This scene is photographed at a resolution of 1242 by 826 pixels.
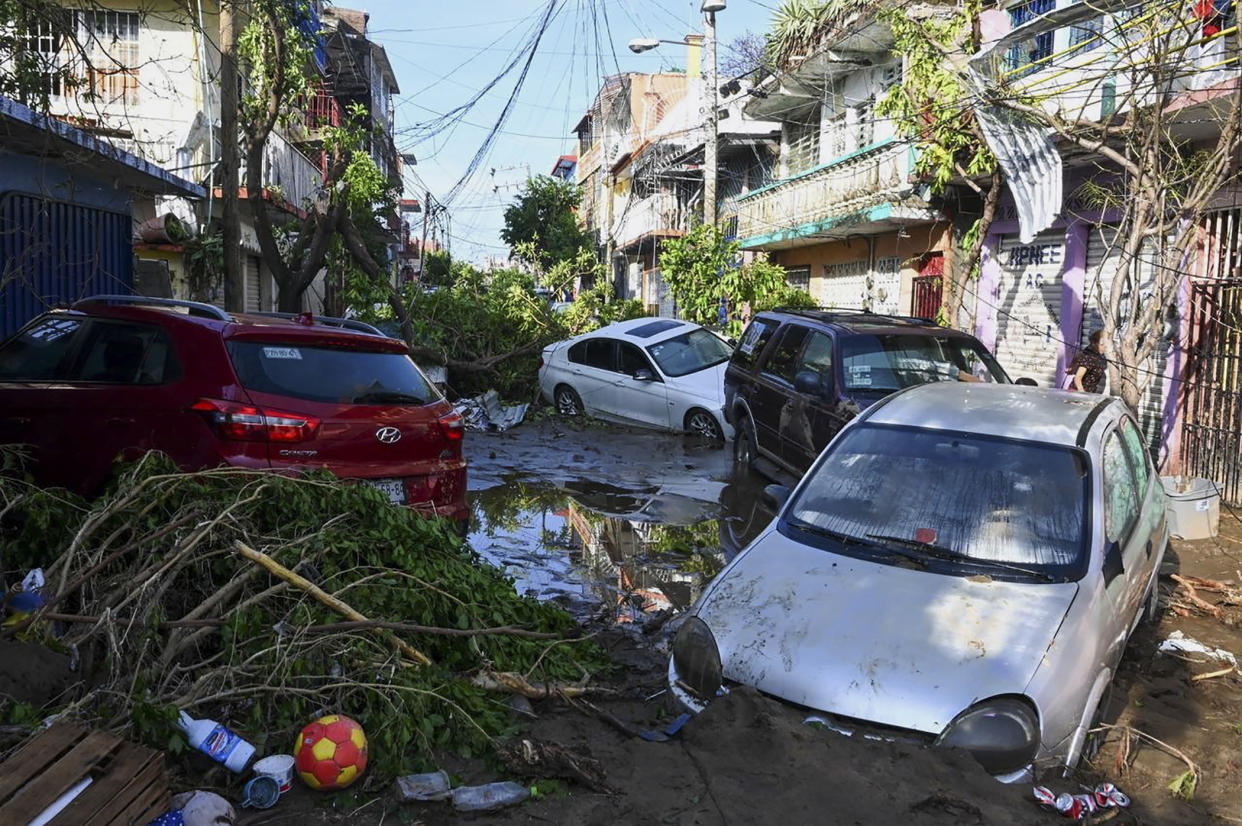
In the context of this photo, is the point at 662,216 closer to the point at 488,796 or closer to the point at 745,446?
the point at 745,446

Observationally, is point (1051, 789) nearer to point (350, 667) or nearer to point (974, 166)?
point (350, 667)

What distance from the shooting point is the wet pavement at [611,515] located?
7.23m

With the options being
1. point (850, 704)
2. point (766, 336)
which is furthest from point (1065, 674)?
point (766, 336)

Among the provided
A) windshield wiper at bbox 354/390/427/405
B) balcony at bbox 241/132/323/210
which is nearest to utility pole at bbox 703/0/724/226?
balcony at bbox 241/132/323/210

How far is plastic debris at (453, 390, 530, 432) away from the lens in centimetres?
1556

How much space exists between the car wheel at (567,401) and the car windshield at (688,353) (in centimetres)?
191

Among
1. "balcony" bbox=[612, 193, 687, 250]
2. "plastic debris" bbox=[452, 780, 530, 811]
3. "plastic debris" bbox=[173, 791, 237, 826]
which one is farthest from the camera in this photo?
"balcony" bbox=[612, 193, 687, 250]

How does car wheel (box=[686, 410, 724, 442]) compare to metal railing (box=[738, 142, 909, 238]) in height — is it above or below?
below

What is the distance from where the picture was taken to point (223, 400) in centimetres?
550

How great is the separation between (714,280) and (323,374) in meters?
12.0

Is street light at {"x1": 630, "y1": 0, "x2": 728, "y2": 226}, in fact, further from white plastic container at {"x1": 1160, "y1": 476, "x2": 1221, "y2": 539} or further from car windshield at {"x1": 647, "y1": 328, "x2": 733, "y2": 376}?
white plastic container at {"x1": 1160, "y1": 476, "x2": 1221, "y2": 539}

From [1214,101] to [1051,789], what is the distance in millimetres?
8562

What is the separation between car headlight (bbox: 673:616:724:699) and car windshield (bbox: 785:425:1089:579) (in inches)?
37.0

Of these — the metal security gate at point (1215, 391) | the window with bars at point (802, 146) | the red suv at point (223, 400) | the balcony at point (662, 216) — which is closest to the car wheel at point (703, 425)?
the metal security gate at point (1215, 391)
